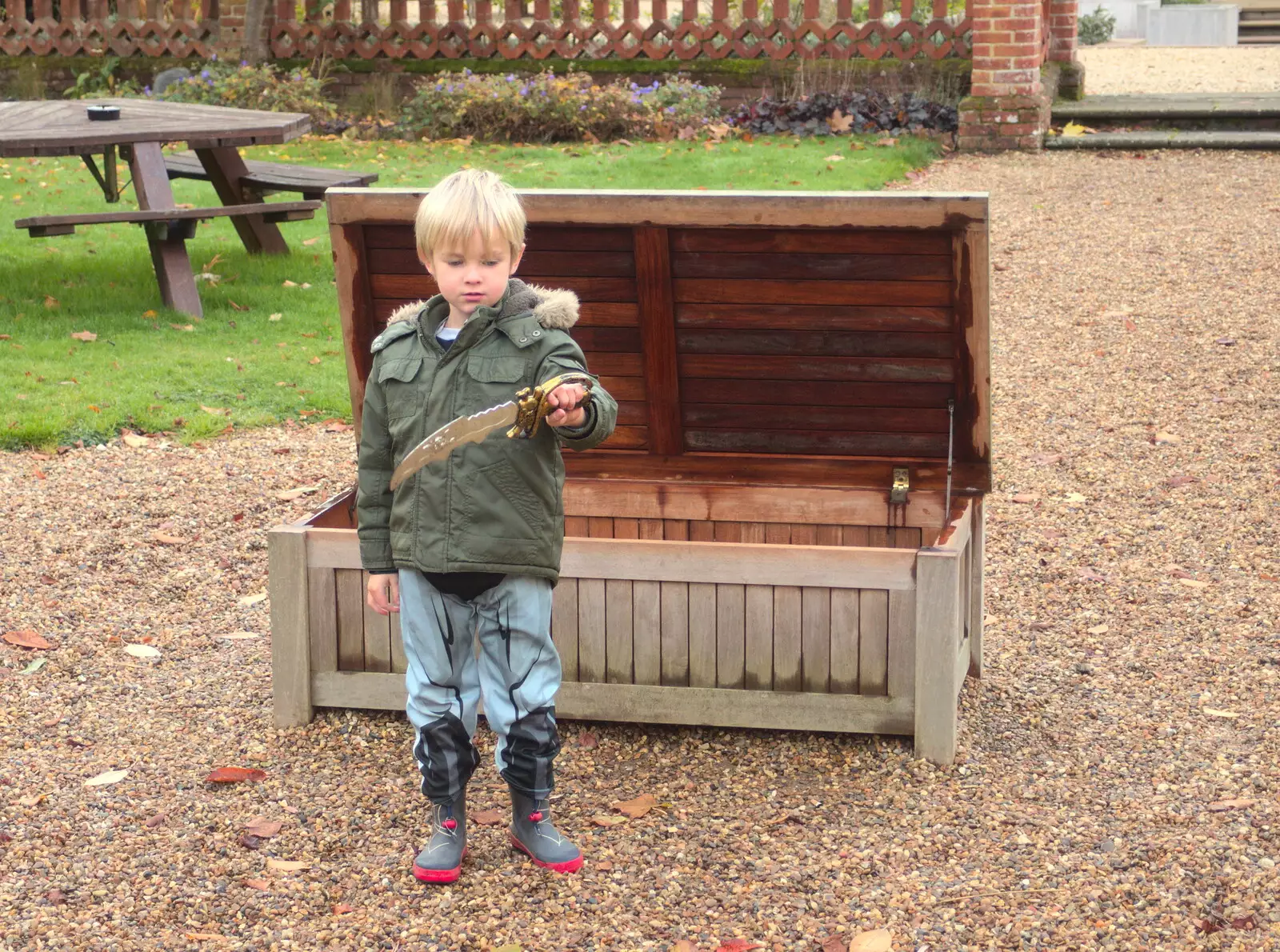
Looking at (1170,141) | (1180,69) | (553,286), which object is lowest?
(553,286)

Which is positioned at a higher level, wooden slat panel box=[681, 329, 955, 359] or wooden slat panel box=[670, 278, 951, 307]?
wooden slat panel box=[670, 278, 951, 307]

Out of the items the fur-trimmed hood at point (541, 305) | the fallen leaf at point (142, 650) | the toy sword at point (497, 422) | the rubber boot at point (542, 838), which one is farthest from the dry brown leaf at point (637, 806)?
the fallen leaf at point (142, 650)

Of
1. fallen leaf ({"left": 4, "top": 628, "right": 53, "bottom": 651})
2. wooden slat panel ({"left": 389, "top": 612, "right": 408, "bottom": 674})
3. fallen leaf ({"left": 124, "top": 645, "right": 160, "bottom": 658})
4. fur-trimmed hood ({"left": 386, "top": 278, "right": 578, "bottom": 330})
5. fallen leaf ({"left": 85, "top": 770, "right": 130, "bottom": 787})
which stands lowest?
fallen leaf ({"left": 85, "top": 770, "right": 130, "bottom": 787})

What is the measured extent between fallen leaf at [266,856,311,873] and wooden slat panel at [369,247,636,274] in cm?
148

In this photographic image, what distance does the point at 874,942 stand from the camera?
2.77 metres

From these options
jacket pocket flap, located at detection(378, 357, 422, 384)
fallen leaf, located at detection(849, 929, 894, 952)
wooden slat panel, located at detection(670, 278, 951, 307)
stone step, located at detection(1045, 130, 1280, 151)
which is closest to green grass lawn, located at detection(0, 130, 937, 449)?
stone step, located at detection(1045, 130, 1280, 151)

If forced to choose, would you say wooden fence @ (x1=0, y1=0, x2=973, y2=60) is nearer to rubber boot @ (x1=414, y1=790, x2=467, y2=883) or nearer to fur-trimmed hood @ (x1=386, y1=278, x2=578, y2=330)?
fur-trimmed hood @ (x1=386, y1=278, x2=578, y2=330)

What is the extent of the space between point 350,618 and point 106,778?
66 cm

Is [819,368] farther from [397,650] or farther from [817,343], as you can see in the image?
[397,650]

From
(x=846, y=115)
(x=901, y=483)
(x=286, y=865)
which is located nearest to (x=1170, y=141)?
(x=846, y=115)

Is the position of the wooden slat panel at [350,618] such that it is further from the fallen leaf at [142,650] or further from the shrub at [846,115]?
the shrub at [846,115]

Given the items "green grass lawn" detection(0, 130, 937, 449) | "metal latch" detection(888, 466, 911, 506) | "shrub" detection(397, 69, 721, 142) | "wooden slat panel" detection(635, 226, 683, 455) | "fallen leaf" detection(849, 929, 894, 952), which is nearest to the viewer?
"fallen leaf" detection(849, 929, 894, 952)

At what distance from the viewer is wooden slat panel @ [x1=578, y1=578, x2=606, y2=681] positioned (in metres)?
3.54

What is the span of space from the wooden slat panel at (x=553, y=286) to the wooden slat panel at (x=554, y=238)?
0.08m
